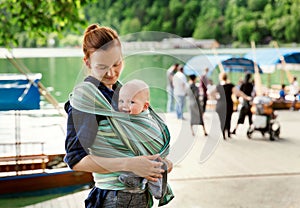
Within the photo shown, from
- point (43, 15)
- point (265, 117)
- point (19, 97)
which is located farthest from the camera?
point (265, 117)

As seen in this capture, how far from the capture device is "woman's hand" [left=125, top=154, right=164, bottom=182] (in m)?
1.46

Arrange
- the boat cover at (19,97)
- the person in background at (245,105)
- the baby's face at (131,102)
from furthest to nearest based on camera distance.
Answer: the person in background at (245,105) < the boat cover at (19,97) < the baby's face at (131,102)

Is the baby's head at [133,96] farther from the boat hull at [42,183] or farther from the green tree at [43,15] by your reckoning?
the boat hull at [42,183]

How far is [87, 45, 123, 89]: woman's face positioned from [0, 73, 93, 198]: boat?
15.6ft

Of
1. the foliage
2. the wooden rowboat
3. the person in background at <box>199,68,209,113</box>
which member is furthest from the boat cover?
the foliage

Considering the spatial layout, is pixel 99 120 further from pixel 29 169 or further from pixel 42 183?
pixel 29 169

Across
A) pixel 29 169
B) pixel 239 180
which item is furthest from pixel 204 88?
pixel 29 169

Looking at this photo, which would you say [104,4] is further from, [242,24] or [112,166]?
[112,166]

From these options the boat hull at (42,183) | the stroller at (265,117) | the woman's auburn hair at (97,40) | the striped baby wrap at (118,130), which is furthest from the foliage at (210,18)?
the striped baby wrap at (118,130)

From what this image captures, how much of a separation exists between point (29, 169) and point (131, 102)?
5.46 meters

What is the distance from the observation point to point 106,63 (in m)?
1.51

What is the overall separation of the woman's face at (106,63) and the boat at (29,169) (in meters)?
4.74

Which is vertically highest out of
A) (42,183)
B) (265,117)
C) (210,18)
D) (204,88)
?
(210,18)

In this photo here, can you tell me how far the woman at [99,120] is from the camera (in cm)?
146
